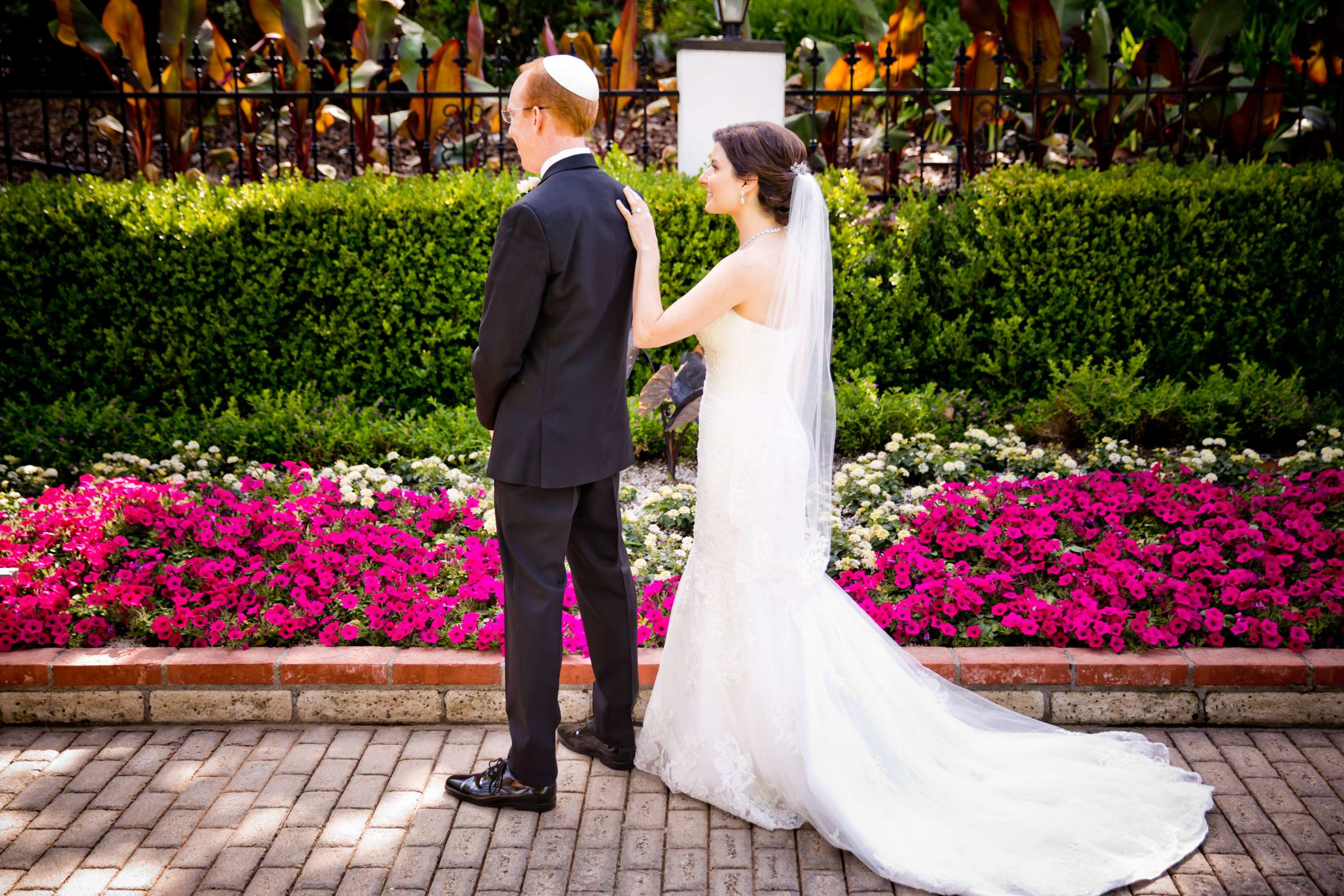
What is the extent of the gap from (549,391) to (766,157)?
3.24 ft

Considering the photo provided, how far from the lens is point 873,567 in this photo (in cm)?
467

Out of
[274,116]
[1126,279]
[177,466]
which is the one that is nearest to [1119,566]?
[1126,279]

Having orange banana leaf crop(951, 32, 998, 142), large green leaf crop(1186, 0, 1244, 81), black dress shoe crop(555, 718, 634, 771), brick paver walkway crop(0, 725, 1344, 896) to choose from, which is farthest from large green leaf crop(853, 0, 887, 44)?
black dress shoe crop(555, 718, 634, 771)

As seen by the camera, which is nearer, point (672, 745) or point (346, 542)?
point (672, 745)

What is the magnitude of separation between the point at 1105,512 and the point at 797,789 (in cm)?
235

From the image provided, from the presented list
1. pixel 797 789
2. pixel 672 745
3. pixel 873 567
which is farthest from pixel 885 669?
pixel 873 567

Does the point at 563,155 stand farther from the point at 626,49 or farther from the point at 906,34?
the point at 906,34

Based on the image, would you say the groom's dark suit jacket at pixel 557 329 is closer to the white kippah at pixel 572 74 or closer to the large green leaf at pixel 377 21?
the white kippah at pixel 572 74

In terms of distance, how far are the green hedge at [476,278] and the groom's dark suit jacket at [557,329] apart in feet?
Result: 11.3

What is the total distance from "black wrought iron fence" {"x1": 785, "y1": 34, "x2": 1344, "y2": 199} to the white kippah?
14.0 ft

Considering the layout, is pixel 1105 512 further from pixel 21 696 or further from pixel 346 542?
pixel 21 696

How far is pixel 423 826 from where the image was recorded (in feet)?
11.3

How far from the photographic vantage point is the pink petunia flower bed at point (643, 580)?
13.9 feet

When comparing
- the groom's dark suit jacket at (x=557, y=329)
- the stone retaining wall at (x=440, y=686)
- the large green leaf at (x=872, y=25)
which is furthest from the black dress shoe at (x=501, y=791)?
the large green leaf at (x=872, y=25)
